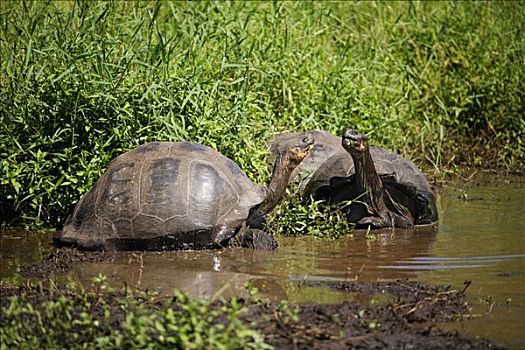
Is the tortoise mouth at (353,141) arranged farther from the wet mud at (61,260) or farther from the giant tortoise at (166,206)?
the wet mud at (61,260)

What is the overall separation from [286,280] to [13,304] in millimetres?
1903

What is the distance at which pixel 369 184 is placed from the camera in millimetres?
8508

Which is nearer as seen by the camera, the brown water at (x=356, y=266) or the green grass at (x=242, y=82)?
the brown water at (x=356, y=266)

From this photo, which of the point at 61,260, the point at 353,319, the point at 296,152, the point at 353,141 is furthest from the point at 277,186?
the point at 353,319

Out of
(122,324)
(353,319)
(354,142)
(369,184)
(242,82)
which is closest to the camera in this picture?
(122,324)

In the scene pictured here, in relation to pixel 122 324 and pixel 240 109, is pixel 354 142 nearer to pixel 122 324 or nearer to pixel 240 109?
pixel 240 109

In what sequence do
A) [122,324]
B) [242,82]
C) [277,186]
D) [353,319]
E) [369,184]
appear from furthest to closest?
[242,82], [369,184], [277,186], [353,319], [122,324]

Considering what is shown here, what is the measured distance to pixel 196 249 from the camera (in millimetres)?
7234

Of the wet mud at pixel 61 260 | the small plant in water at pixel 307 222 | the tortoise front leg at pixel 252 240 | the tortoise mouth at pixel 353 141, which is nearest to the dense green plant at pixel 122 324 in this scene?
the wet mud at pixel 61 260

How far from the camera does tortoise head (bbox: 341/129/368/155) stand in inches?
326

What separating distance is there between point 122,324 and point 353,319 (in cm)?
121

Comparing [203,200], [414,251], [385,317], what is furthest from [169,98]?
[385,317]

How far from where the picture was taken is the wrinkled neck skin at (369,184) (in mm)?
8445

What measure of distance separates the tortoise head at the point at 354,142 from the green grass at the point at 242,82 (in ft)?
2.53
